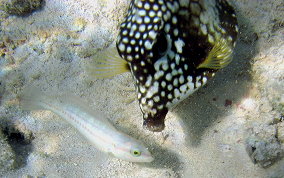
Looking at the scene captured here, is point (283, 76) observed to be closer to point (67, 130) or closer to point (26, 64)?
point (67, 130)

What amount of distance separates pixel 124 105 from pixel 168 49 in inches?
52.7

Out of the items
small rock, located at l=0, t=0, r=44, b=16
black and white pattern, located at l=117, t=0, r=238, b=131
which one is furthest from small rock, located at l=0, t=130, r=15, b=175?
Result: small rock, located at l=0, t=0, r=44, b=16

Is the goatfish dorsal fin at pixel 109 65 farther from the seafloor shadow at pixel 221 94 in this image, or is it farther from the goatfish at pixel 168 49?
the seafloor shadow at pixel 221 94

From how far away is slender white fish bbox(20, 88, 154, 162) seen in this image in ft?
9.28

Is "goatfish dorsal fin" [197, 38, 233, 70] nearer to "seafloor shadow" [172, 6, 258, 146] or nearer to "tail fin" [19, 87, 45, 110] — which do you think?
"seafloor shadow" [172, 6, 258, 146]

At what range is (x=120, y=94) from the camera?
3500mm

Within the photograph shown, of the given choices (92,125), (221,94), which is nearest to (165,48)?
(221,94)

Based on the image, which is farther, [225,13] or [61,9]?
[61,9]

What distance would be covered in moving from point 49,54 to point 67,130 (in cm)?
128

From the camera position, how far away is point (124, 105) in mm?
3436

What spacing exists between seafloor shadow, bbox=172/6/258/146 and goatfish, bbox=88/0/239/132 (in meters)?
0.47

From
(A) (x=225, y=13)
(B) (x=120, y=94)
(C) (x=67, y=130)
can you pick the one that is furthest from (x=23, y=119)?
(A) (x=225, y=13)

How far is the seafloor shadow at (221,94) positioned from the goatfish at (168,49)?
47cm

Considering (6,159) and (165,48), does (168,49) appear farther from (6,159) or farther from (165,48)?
(6,159)
